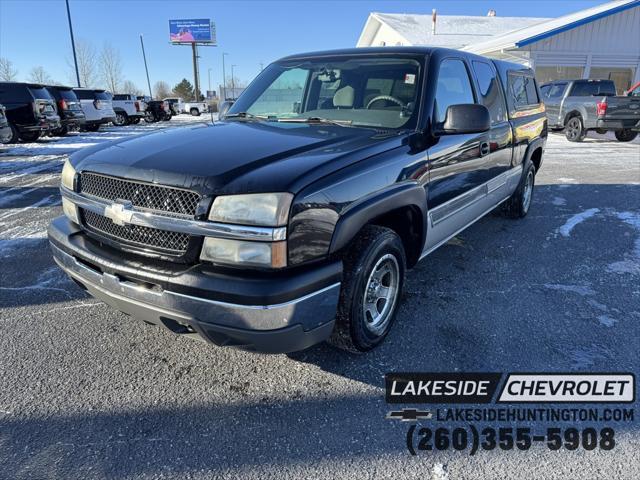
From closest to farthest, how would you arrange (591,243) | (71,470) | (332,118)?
(71,470) < (332,118) < (591,243)

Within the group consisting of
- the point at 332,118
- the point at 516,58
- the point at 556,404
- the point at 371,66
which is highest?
the point at 516,58

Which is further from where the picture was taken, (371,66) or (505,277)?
(505,277)

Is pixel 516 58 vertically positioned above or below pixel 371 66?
above

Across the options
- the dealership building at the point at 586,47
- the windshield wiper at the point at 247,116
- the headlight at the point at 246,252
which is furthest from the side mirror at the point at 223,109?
the dealership building at the point at 586,47

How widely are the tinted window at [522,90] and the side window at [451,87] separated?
126cm

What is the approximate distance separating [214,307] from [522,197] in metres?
4.63

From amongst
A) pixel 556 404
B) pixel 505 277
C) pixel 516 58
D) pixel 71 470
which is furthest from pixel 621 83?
pixel 71 470

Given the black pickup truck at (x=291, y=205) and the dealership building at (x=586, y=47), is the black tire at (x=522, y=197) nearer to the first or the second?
the black pickup truck at (x=291, y=205)

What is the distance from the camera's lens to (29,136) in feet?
46.2

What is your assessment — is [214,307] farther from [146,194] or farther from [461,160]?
[461,160]

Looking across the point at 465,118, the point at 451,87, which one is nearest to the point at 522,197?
the point at 451,87

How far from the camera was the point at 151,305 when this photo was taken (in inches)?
84.3

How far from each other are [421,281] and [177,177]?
7.81 ft

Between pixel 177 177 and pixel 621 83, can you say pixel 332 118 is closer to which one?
pixel 177 177
